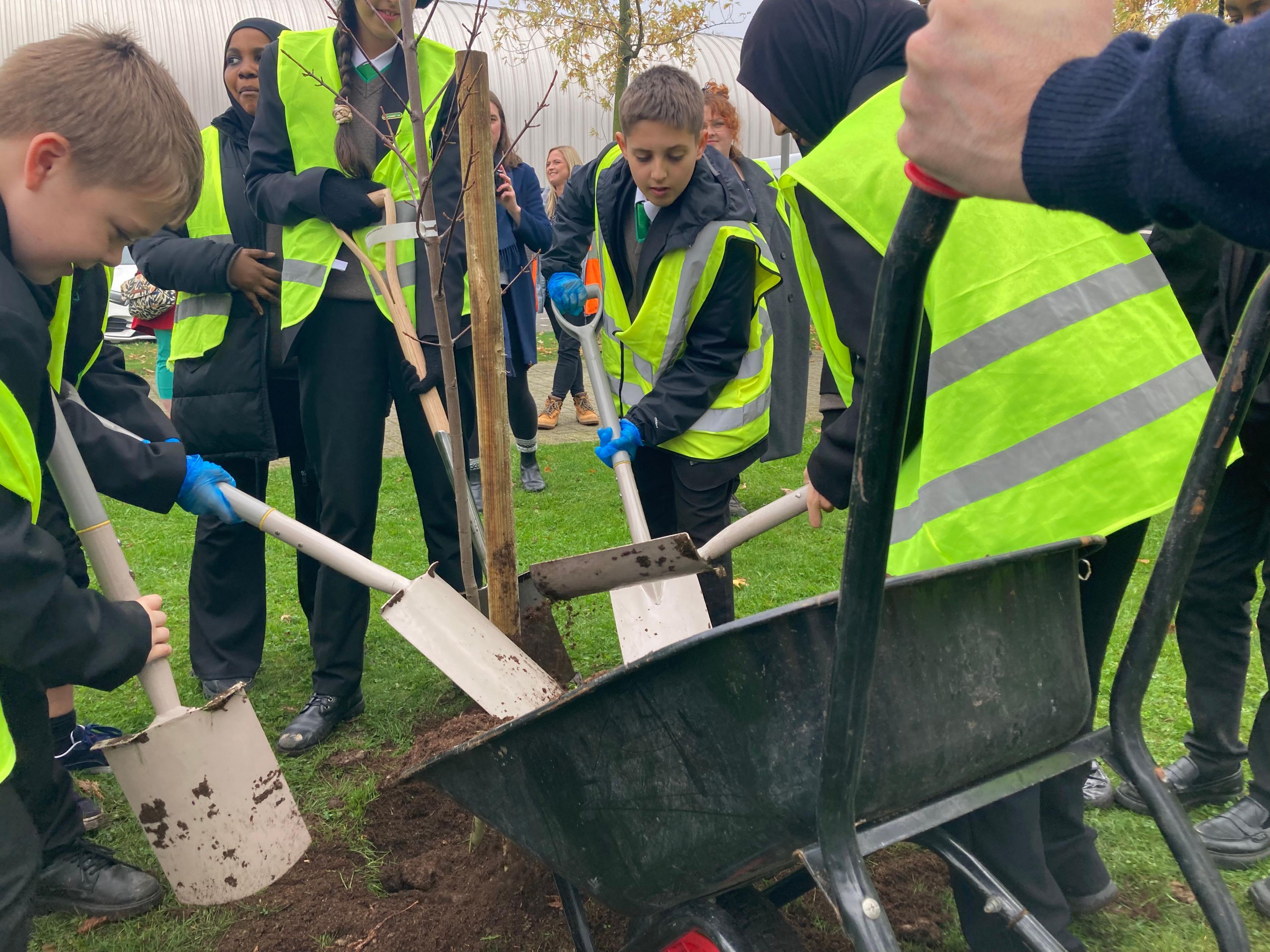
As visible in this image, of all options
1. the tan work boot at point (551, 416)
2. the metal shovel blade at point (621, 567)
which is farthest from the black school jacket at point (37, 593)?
the tan work boot at point (551, 416)

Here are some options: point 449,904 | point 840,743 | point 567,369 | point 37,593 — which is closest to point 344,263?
point 37,593

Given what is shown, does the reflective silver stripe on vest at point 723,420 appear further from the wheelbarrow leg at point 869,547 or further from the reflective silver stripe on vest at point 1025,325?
the wheelbarrow leg at point 869,547

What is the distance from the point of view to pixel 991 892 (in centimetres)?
127

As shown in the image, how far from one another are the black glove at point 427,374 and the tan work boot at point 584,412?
461 cm

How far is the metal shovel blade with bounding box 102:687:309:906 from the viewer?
6.41 feet

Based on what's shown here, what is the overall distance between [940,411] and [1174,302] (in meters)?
0.44

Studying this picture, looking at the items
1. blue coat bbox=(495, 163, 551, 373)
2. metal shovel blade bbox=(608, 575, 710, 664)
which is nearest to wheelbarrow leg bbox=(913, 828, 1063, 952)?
metal shovel blade bbox=(608, 575, 710, 664)

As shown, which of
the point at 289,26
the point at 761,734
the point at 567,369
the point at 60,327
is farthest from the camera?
the point at 289,26

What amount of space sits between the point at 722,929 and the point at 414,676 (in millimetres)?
2179

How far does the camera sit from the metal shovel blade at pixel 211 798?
1954 mm

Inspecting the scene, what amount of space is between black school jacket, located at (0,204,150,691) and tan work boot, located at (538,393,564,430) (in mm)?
5518

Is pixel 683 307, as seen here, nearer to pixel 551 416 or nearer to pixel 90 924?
pixel 90 924

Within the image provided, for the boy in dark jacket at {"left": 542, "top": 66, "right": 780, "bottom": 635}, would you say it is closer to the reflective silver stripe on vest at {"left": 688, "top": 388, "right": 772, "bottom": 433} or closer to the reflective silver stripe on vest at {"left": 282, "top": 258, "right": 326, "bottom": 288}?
the reflective silver stripe on vest at {"left": 688, "top": 388, "right": 772, "bottom": 433}

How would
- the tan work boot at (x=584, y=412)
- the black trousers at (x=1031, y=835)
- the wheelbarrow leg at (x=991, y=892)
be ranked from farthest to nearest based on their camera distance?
the tan work boot at (x=584, y=412), the black trousers at (x=1031, y=835), the wheelbarrow leg at (x=991, y=892)
